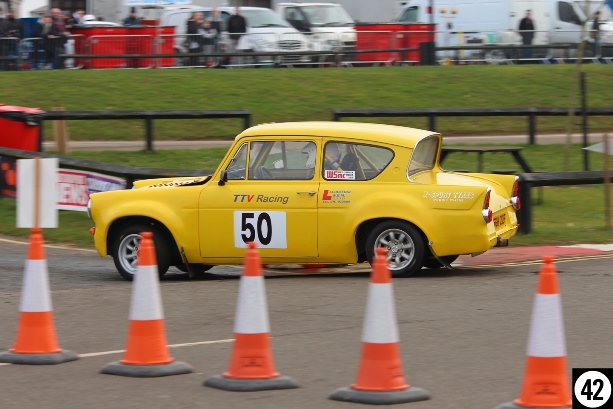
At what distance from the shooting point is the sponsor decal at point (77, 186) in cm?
1625

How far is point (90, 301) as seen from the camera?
10680 mm

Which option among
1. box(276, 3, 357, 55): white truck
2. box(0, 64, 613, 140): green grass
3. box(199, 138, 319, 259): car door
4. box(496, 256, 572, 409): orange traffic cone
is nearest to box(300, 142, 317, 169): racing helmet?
box(199, 138, 319, 259): car door

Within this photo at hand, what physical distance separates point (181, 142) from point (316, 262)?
38.9ft

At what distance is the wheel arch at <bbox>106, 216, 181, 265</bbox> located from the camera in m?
12.1

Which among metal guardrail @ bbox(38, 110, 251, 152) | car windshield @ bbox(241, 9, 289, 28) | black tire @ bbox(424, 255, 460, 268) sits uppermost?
car windshield @ bbox(241, 9, 289, 28)

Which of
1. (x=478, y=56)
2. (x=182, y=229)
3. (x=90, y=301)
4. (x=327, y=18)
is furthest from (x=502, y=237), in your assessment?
(x=327, y=18)

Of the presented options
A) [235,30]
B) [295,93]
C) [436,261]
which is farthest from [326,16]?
[436,261]

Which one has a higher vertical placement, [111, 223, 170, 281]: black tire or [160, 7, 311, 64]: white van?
[160, 7, 311, 64]: white van

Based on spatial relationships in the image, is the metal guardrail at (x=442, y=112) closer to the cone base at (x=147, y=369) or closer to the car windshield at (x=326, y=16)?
the cone base at (x=147, y=369)

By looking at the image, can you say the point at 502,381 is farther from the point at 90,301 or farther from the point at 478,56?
the point at 478,56

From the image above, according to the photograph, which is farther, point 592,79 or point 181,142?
point 592,79

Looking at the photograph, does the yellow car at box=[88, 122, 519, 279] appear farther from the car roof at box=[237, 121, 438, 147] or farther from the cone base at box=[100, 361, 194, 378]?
the cone base at box=[100, 361, 194, 378]

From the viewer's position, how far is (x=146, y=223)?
39.7ft

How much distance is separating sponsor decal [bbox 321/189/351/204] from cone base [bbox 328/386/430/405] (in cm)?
481
